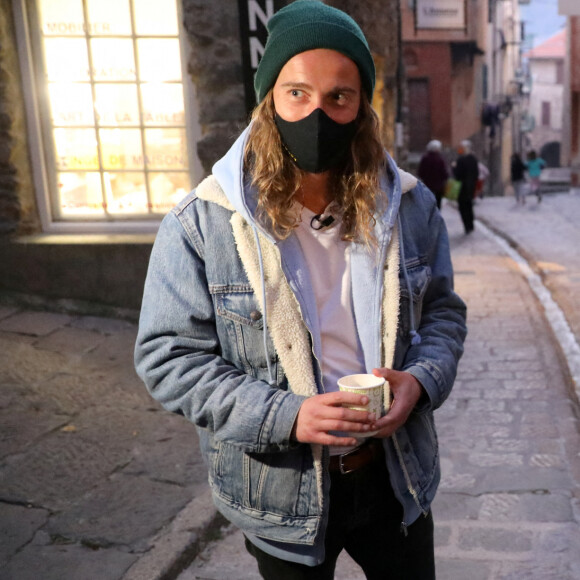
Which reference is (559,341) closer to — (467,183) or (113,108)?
(113,108)

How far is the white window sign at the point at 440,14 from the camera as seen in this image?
23.0 meters

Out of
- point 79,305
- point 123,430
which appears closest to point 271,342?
point 123,430

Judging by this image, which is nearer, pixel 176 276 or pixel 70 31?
pixel 176 276

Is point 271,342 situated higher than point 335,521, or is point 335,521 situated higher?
point 271,342

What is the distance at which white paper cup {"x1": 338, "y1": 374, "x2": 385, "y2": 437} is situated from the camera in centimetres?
155

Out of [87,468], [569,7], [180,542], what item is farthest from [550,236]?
[180,542]

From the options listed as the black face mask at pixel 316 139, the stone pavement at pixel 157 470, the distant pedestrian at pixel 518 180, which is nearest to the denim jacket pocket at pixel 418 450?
the black face mask at pixel 316 139

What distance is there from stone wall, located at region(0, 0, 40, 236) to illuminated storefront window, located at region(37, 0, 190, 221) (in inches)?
9.1

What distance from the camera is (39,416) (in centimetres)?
456

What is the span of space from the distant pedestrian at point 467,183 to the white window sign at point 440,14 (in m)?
11.1

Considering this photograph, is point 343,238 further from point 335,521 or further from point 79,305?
point 79,305

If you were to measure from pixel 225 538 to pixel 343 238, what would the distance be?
2240 millimetres

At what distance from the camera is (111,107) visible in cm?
632

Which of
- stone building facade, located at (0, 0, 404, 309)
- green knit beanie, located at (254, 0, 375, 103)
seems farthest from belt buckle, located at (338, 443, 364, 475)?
stone building facade, located at (0, 0, 404, 309)
